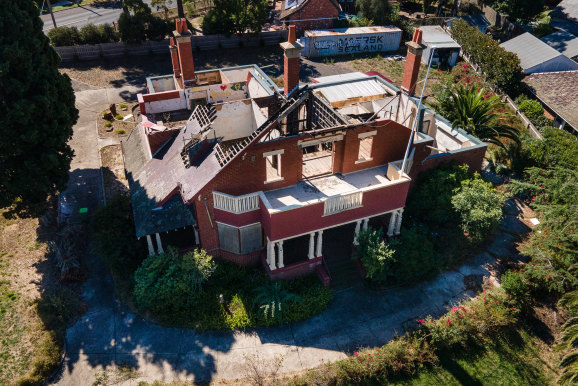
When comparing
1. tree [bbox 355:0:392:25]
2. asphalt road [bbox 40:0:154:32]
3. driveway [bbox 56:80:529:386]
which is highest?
tree [bbox 355:0:392:25]

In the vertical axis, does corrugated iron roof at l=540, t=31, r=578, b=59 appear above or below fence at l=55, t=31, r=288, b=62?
above

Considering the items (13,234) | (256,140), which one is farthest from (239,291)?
(13,234)

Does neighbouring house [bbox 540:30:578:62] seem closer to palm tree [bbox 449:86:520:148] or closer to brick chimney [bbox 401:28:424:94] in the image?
palm tree [bbox 449:86:520:148]

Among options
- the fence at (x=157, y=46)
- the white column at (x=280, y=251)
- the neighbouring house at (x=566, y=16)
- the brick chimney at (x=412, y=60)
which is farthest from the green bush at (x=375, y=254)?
the neighbouring house at (x=566, y=16)

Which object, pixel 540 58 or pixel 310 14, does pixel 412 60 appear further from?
pixel 310 14

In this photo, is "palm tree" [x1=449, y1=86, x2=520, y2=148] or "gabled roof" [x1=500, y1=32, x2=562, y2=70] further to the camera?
"gabled roof" [x1=500, y1=32, x2=562, y2=70]

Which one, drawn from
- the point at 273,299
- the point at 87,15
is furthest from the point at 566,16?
the point at 87,15

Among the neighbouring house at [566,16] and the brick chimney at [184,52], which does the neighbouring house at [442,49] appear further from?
the brick chimney at [184,52]

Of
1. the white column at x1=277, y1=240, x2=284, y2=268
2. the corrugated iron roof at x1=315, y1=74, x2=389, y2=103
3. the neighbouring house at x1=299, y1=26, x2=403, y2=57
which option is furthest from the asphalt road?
the white column at x1=277, y1=240, x2=284, y2=268

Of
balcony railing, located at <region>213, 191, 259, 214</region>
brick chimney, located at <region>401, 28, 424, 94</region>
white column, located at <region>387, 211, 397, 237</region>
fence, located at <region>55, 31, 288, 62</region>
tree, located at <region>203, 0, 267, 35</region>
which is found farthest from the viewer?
tree, located at <region>203, 0, 267, 35</region>
